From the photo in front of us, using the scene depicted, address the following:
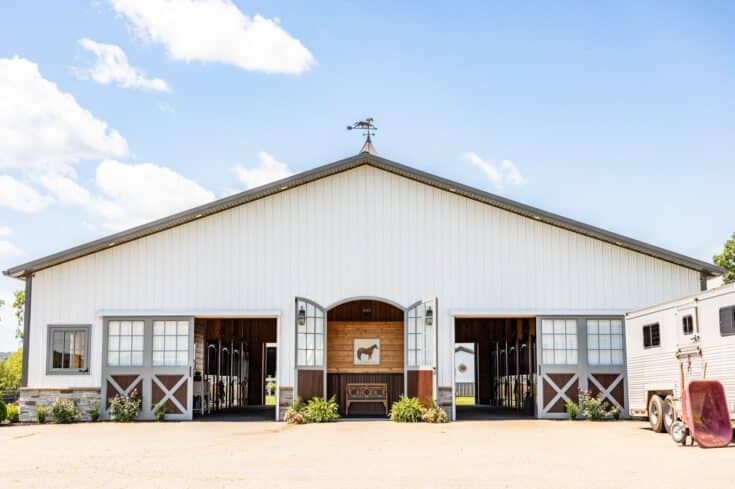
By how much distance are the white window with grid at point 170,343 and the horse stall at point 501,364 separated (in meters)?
6.48

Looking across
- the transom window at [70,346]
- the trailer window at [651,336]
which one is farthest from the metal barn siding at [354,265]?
the trailer window at [651,336]

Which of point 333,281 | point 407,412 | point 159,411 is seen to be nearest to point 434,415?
point 407,412

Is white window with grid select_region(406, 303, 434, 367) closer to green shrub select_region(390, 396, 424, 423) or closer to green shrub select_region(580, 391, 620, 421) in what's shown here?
green shrub select_region(390, 396, 424, 423)

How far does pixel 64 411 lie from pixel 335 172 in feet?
26.4

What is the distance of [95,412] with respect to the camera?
66.3 feet

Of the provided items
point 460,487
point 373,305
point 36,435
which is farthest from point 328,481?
point 373,305

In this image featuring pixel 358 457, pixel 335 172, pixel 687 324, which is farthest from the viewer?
pixel 335 172

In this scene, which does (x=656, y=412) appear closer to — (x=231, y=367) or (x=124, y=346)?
(x=124, y=346)

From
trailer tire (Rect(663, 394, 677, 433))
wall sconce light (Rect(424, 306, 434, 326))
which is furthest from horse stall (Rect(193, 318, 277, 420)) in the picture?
trailer tire (Rect(663, 394, 677, 433))

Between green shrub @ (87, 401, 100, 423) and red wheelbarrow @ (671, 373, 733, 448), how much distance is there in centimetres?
1245

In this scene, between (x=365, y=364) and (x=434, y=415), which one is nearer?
(x=434, y=415)

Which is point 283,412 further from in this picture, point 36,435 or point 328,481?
point 328,481

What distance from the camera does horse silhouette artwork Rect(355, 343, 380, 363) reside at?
2166 centimetres

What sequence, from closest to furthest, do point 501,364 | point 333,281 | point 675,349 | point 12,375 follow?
point 675,349
point 333,281
point 501,364
point 12,375
